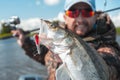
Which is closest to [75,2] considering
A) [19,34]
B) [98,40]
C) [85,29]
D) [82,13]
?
[82,13]

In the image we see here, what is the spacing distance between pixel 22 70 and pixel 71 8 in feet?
48.6

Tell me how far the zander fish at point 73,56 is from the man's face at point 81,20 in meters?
1.72

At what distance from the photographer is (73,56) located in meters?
3.41

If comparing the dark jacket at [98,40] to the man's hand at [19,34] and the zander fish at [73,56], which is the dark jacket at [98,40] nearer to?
the man's hand at [19,34]

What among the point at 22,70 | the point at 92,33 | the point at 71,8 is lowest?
the point at 22,70

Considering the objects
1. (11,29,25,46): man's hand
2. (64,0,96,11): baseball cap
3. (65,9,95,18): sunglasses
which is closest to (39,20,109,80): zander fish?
(11,29,25,46): man's hand

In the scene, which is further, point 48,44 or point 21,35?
point 21,35

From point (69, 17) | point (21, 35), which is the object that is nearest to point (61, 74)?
point (21, 35)

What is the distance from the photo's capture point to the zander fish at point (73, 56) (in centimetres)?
339

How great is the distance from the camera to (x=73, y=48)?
134 inches

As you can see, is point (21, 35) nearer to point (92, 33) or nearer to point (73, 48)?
point (92, 33)

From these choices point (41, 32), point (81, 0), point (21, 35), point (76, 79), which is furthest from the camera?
point (81, 0)

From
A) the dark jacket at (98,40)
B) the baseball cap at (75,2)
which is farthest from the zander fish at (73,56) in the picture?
the baseball cap at (75,2)

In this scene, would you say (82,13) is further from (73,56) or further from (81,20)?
(73,56)
